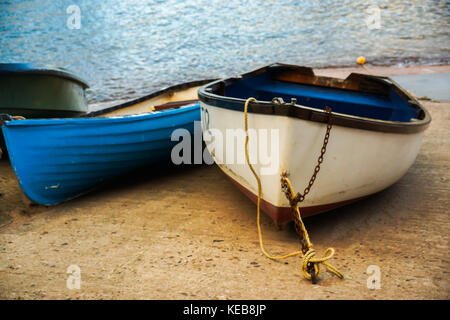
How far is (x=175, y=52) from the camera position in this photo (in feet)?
49.8

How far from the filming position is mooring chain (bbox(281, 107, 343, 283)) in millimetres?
2295

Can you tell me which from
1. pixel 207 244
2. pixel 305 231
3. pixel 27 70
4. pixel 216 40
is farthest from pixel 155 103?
pixel 216 40

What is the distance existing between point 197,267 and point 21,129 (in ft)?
7.14

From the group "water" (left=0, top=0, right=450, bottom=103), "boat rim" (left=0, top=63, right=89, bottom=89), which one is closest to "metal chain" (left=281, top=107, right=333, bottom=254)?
"boat rim" (left=0, top=63, right=89, bottom=89)

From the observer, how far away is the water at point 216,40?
1220cm

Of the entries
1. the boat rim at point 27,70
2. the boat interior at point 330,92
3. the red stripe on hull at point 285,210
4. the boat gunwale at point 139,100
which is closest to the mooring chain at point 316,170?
the red stripe on hull at point 285,210

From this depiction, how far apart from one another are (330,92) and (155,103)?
2.73 m

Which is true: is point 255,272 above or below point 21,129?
below

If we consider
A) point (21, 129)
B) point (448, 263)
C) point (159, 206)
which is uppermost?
point (21, 129)

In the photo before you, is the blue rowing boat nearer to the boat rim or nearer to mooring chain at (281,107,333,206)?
the boat rim

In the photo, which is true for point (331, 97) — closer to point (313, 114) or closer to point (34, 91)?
point (313, 114)

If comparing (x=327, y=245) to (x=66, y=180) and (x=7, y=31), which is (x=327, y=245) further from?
(x=7, y=31)
